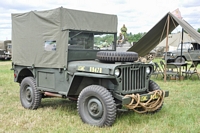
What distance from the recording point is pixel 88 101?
209 inches

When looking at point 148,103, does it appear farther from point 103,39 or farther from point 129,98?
point 103,39

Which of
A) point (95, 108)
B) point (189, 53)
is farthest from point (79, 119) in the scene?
point (189, 53)

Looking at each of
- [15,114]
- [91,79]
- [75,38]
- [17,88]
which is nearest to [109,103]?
[91,79]

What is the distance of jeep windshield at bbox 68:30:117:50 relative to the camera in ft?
19.7

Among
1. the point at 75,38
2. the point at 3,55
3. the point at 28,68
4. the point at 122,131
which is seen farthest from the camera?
the point at 3,55

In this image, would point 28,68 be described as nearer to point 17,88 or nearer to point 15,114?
point 15,114

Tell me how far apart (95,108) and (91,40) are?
1.73 meters

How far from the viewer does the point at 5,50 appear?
2612 centimetres

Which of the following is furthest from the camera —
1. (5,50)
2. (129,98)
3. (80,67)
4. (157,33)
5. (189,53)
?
(5,50)

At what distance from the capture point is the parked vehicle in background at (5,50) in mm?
24914

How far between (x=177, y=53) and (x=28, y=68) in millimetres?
13685

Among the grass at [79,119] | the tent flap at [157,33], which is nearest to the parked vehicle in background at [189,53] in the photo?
the tent flap at [157,33]

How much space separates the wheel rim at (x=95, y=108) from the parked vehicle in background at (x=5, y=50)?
69.2ft

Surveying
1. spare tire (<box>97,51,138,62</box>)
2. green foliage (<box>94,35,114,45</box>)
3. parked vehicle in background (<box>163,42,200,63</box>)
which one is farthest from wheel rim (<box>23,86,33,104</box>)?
parked vehicle in background (<box>163,42,200,63</box>)
